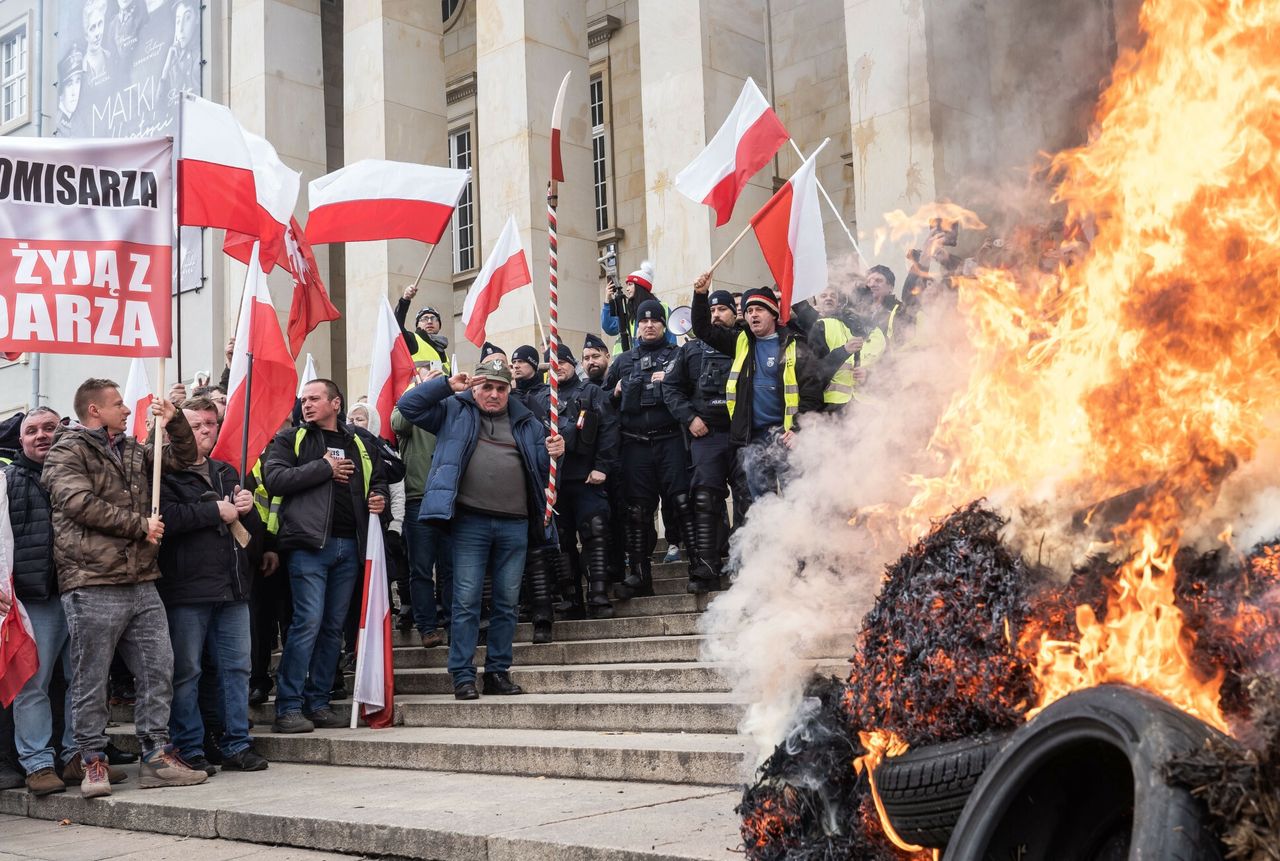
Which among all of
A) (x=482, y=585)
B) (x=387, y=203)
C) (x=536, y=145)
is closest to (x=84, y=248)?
(x=482, y=585)

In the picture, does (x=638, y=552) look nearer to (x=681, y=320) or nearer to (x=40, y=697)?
(x=681, y=320)

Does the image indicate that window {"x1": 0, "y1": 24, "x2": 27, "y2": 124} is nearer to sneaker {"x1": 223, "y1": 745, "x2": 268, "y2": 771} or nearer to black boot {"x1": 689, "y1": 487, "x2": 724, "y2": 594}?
sneaker {"x1": 223, "y1": 745, "x2": 268, "y2": 771}

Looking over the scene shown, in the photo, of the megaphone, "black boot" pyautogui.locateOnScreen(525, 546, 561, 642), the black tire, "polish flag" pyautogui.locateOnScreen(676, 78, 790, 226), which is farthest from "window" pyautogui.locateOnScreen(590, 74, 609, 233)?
the black tire

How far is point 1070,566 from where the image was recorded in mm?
3379

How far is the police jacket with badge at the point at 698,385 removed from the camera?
935 cm

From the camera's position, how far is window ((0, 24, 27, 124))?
26.7 metres

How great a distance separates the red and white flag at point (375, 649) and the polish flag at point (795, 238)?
129 inches

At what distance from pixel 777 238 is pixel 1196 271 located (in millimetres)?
5868

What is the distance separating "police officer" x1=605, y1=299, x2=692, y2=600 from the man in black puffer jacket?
9.39 feet

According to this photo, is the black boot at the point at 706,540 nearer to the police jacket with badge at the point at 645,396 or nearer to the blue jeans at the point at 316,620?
the police jacket with badge at the point at 645,396

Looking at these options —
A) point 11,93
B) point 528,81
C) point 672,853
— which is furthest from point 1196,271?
point 11,93

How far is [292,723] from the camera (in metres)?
8.80

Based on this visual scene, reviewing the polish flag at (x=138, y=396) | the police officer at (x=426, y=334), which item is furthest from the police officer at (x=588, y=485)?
the polish flag at (x=138, y=396)

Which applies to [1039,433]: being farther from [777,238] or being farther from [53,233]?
[53,233]
